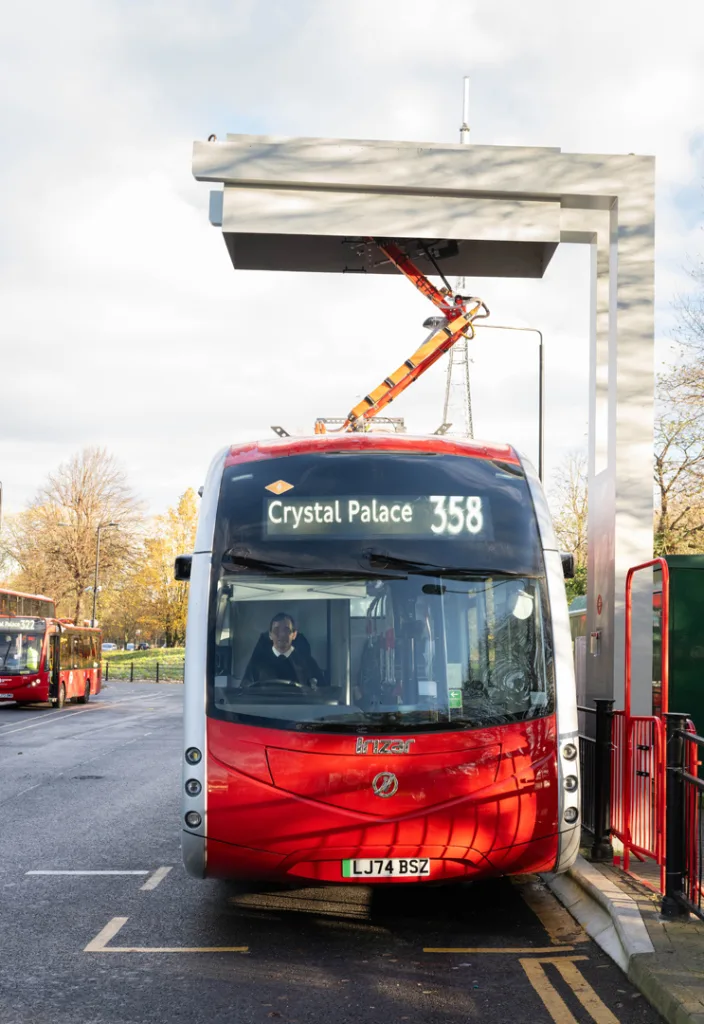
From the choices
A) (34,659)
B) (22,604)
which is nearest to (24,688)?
(34,659)

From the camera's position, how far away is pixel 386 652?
23.2ft

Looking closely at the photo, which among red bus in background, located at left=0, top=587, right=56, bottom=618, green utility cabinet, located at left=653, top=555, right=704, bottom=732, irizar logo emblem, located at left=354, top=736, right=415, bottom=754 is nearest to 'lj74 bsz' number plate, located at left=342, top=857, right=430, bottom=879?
irizar logo emblem, located at left=354, top=736, right=415, bottom=754

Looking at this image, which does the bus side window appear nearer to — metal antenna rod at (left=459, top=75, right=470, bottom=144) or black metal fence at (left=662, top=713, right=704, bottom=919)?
metal antenna rod at (left=459, top=75, right=470, bottom=144)

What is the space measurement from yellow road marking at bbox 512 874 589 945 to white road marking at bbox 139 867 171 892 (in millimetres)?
2619

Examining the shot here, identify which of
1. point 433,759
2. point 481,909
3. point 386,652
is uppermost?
point 386,652

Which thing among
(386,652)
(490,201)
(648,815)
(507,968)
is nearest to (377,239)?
(490,201)

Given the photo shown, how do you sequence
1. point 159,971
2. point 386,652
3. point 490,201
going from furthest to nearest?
point 490,201, point 386,652, point 159,971

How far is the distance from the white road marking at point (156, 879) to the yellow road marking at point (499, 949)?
2534mm

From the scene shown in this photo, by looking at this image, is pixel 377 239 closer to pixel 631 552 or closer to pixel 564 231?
pixel 564 231

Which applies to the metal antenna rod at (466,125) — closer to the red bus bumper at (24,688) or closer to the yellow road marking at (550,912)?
the yellow road marking at (550,912)

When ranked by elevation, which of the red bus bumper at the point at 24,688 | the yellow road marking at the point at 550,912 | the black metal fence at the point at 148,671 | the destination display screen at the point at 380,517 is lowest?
the black metal fence at the point at 148,671

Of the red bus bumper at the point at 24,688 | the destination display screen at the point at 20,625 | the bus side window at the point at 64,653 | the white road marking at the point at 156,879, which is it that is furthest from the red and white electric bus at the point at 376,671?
the bus side window at the point at 64,653

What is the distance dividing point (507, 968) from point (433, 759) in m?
1.26

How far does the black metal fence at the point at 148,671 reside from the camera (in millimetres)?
64438
